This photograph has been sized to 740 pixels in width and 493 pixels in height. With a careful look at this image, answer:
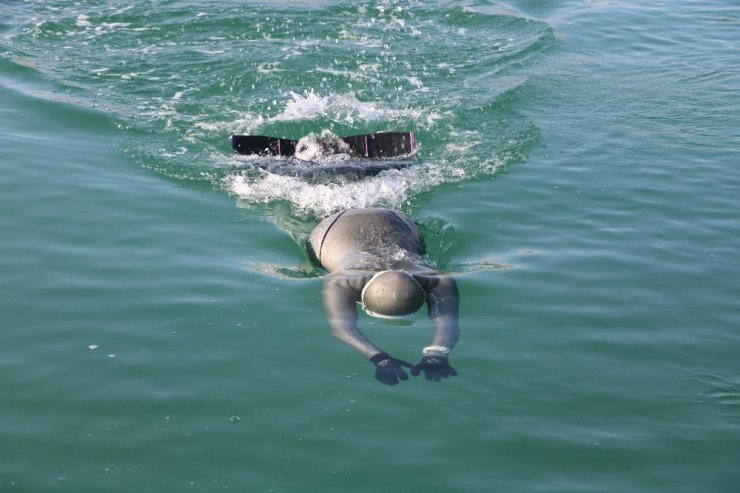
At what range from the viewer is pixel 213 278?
7.31 meters

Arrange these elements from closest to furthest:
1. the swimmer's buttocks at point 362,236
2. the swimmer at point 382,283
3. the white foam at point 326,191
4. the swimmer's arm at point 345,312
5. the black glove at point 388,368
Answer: the black glove at point 388,368, the swimmer at point 382,283, the swimmer's arm at point 345,312, the swimmer's buttocks at point 362,236, the white foam at point 326,191

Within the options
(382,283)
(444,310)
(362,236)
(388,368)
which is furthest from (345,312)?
(362,236)

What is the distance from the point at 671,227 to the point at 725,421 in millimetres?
3363

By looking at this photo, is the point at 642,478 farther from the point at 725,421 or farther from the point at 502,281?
the point at 502,281

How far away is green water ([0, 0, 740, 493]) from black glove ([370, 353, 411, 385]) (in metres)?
0.08

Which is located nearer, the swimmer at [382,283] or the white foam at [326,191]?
the swimmer at [382,283]

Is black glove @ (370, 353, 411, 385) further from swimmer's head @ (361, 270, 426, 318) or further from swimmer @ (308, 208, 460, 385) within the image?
swimmer's head @ (361, 270, 426, 318)

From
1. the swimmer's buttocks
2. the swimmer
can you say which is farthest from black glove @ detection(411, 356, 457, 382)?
the swimmer's buttocks

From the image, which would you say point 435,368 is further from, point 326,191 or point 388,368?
point 326,191

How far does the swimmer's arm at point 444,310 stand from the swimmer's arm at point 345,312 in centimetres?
50

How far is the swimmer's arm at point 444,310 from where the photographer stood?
20.9 feet

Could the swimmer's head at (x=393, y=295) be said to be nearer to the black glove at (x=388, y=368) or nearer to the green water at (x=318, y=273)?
the green water at (x=318, y=273)

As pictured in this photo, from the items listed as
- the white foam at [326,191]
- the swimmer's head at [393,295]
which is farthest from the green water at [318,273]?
the swimmer's head at [393,295]

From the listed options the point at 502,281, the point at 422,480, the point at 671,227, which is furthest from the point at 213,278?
the point at 671,227
